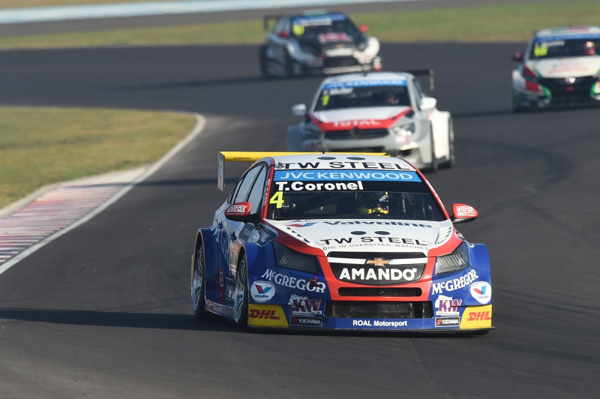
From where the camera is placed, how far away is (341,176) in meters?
11.2

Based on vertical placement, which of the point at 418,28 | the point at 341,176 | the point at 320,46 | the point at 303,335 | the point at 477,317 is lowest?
the point at 418,28

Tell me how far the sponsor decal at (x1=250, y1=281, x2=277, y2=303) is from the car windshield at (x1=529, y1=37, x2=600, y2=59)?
62.2 feet

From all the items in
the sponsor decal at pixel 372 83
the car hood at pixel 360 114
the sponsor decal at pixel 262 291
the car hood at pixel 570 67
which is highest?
the sponsor decal at pixel 262 291

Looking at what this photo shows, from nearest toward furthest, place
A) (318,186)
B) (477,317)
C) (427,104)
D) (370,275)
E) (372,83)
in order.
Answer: (370,275) < (477,317) < (318,186) < (427,104) < (372,83)

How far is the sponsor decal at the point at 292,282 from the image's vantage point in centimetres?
979

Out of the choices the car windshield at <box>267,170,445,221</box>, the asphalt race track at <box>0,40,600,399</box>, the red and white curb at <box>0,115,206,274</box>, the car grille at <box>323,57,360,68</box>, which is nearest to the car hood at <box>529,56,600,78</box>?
the asphalt race track at <box>0,40,600,399</box>

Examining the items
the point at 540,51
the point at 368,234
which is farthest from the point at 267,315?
the point at 540,51

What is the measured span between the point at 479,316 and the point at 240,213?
194 centimetres

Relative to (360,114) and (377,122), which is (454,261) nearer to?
(377,122)

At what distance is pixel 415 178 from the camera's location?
11.2 metres

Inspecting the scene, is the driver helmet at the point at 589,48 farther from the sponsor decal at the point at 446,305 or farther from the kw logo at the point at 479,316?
the sponsor decal at the point at 446,305

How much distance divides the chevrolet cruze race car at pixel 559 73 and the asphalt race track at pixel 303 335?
0.39 m

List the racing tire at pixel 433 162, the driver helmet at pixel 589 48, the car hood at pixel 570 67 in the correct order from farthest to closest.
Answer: the driver helmet at pixel 589 48
the car hood at pixel 570 67
the racing tire at pixel 433 162

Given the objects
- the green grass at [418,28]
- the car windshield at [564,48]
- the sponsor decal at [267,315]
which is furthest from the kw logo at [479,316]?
the green grass at [418,28]
